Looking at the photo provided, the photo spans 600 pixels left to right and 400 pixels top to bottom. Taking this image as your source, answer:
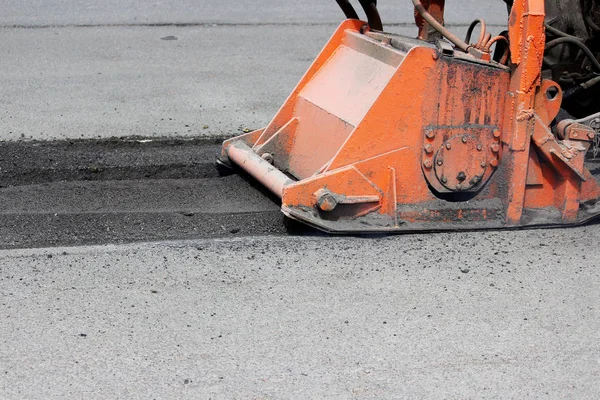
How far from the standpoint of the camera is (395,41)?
5.18m

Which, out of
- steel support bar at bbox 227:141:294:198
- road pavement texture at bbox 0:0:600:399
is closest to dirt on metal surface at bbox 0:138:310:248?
road pavement texture at bbox 0:0:600:399

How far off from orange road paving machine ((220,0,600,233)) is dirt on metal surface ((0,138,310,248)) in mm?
341

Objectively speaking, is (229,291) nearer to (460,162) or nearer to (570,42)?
(460,162)

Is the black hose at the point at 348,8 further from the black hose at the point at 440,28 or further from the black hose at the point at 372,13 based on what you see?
the black hose at the point at 440,28

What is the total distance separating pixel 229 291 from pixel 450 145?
4.74ft

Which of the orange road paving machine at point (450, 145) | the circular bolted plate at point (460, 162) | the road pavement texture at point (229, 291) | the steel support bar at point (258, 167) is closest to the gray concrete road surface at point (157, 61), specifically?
the road pavement texture at point (229, 291)

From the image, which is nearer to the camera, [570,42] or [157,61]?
[570,42]

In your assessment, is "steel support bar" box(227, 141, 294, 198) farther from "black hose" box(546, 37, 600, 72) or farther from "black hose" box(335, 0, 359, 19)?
"black hose" box(546, 37, 600, 72)

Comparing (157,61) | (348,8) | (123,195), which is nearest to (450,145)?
→ (348,8)

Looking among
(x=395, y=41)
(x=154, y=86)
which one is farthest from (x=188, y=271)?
(x=154, y=86)

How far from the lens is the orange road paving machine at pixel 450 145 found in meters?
4.71

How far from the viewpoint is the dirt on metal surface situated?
16.0 ft

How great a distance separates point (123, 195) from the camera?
18.0 feet

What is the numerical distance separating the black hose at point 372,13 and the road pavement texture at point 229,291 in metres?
1.23
